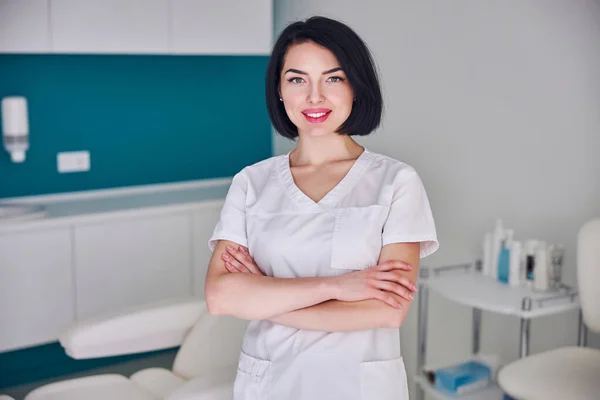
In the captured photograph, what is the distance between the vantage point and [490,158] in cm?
315

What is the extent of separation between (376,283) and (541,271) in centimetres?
138

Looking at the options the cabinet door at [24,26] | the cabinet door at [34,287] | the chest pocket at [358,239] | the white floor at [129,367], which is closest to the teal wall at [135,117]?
the cabinet door at [24,26]

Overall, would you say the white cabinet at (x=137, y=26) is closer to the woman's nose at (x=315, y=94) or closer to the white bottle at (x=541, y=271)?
the white bottle at (x=541, y=271)

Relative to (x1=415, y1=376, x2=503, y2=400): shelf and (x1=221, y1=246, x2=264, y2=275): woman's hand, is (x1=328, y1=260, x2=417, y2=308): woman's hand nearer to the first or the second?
(x1=221, y1=246, x2=264, y2=275): woman's hand

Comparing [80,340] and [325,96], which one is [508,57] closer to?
[325,96]

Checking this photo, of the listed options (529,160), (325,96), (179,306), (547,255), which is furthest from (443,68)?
(325,96)

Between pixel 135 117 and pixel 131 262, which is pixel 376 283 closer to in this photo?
pixel 131 262

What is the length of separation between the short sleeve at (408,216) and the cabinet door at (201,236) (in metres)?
2.28

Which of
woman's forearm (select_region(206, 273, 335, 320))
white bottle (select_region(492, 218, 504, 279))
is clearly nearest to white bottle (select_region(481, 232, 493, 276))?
white bottle (select_region(492, 218, 504, 279))

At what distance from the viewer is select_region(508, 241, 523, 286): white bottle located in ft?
9.04

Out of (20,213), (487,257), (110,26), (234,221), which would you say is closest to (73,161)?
(20,213)

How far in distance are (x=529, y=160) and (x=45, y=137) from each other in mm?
2232

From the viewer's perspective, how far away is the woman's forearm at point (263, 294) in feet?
5.02

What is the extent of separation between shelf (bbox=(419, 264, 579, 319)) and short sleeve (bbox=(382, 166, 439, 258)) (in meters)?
1.05
